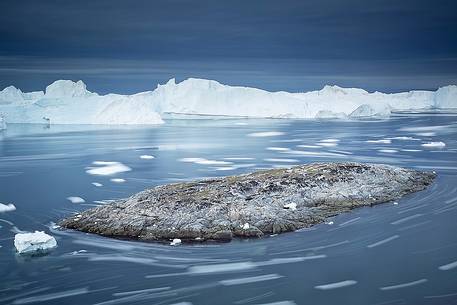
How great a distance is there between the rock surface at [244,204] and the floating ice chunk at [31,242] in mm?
2183

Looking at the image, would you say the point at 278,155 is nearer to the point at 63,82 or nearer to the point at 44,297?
the point at 44,297

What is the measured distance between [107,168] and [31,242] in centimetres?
1879

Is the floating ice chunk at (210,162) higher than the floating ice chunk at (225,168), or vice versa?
the floating ice chunk at (210,162)

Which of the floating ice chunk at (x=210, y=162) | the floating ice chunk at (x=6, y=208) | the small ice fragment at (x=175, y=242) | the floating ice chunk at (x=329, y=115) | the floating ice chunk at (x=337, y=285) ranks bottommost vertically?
the floating ice chunk at (x=337, y=285)

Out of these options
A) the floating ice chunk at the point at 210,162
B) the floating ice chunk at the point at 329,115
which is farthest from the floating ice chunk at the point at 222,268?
the floating ice chunk at the point at 329,115

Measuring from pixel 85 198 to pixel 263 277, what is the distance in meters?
12.4

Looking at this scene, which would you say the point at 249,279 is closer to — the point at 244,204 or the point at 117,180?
the point at 244,204

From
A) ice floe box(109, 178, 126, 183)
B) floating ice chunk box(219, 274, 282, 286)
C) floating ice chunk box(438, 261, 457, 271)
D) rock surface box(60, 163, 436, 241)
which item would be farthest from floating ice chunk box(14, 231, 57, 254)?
ice floe box(109, 178, 126, 183)

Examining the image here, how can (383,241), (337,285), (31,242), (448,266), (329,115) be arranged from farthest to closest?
1. (329,115)
2. (383,241)
3. (31,242)
4. (448,266)
5. (337,285)

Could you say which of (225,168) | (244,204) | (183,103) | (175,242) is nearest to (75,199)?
(244,204)

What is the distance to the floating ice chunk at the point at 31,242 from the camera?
1584 cm

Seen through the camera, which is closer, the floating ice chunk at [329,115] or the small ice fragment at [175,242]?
the small ice fragment at [175,242]

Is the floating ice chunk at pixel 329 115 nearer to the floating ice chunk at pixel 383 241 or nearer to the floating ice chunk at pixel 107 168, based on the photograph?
the floating ice chunk at pixel 107 168

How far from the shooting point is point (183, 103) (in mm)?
107562
